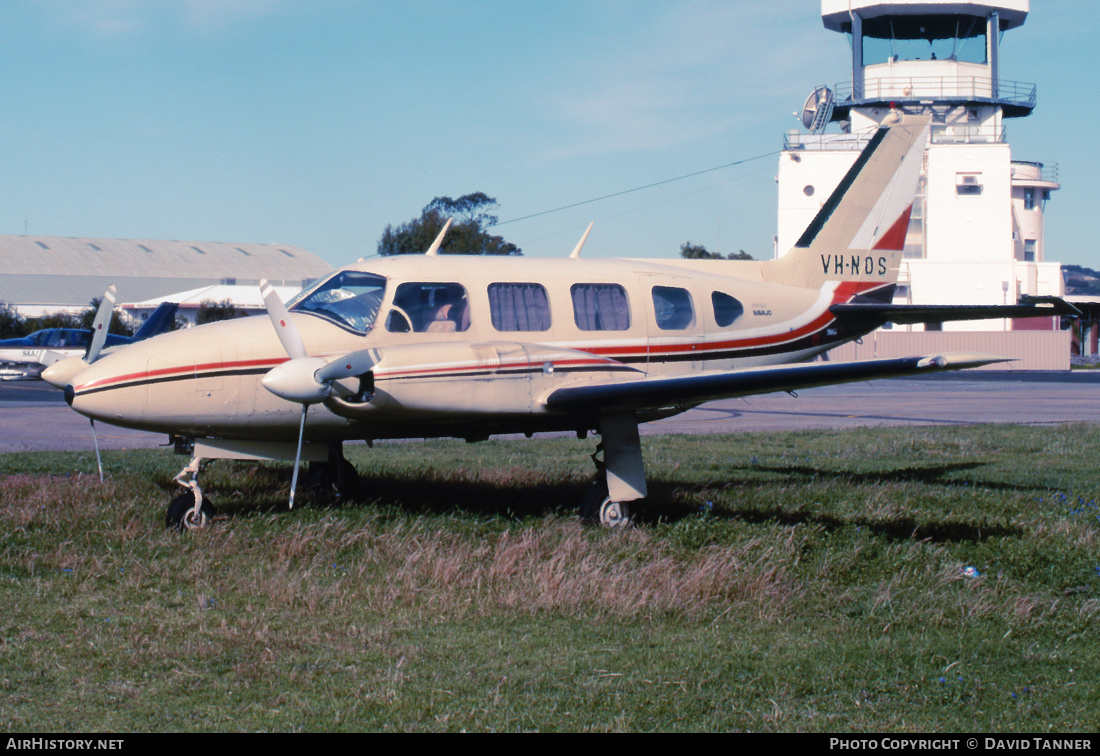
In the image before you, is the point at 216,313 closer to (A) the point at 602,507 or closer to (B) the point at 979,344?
(B) the point at 979,344

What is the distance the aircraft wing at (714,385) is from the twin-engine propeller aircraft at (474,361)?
20 mm

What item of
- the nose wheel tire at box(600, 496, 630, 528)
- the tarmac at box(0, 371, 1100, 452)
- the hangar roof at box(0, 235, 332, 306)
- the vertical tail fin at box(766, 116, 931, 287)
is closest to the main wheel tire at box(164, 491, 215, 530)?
the nose wheel tire at box(600, 496, 630, 528)

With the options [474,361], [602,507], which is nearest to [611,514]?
[602,507]

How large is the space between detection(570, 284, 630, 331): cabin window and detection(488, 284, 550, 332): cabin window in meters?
0.40

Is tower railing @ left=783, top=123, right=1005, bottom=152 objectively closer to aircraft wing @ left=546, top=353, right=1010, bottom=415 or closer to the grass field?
the grass field

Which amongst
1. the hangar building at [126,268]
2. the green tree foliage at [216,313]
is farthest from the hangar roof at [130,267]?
the green tree foliage at [216,313]

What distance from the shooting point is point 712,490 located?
13.1 m

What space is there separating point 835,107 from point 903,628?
62.5m

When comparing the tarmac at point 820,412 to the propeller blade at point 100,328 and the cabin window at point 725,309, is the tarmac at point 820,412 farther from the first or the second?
the cabin window at point 725,309

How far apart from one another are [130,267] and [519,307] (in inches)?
4130

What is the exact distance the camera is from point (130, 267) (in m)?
106

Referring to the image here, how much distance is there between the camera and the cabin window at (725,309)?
41.4ft

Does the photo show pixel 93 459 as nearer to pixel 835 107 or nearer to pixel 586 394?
pixel 586 394
